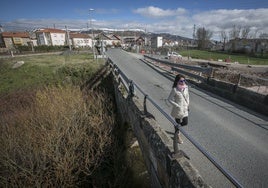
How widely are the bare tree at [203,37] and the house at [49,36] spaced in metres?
69.1

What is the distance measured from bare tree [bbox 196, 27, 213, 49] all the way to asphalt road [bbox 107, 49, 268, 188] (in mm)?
79247

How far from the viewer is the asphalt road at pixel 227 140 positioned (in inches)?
143

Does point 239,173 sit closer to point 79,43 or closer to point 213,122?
point 213,122

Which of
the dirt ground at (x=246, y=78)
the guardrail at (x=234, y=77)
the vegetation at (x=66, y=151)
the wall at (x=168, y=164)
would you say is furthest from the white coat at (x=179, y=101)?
the dirt ground at (x=246, y=78)

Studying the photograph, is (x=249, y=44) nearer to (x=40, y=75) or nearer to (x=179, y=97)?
(x=40, y=75)

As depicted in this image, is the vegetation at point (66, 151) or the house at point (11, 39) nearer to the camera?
the vegetation at point (66, 151)

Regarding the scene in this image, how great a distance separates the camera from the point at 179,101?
461 centimetres

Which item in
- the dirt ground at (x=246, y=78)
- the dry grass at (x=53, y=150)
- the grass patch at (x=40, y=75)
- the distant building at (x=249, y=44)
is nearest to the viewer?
the dry grass at (x=53, y=150)

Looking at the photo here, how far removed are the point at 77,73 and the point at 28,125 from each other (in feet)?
52.0

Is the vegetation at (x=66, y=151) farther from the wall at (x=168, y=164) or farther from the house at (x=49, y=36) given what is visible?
the house at (x=49, y=36)

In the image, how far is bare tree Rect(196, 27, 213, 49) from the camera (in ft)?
253

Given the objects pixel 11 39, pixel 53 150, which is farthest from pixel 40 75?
pixel 11 39

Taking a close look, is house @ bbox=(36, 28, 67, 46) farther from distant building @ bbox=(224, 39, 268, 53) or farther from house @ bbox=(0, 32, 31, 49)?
distant building @ bbox=(224, 39, 268, 53)

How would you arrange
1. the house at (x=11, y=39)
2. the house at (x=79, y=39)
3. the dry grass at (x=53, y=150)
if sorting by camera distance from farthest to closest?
the house at (x=79, y=39) < the house at (x=11, y=39) < the dry grass at (x=53, y=150)
